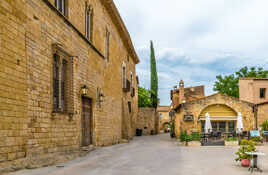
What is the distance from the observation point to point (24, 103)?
24.1 ft

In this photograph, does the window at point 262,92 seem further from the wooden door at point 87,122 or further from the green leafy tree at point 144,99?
the wooden door at point 87,122

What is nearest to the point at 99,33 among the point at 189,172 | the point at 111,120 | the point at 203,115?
the point at 111,120

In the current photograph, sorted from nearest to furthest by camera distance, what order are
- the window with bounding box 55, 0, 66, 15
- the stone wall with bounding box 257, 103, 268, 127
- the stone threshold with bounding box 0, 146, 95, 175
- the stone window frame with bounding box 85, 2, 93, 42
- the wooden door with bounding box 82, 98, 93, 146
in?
1. the stone threshold with bounding box 0, 146, 95, 175
2. the window with bounding box 55, 0, 66, 15
3. the wooden door with bounding box 82, 98, 93, 146
4. the stone window frame with bounding box 85, 2, 93, 42
5. the stone wall with bounding box 257, 103, 268, 127

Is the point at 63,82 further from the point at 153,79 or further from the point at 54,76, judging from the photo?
the point at 153,79

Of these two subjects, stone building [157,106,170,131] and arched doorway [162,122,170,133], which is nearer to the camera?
stone building [157,106,170,131]

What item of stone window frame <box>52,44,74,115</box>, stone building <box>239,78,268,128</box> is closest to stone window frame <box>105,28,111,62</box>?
stone window frame <box>52,44,74,115</box>

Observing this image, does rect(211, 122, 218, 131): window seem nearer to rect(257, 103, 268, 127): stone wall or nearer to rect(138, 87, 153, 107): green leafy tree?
rect(257, 103, 268, 127): stone wall

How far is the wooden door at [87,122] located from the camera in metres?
12.6

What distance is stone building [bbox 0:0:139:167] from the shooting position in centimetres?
677

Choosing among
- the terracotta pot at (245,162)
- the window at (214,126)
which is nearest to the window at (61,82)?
the terracotta pot at (245,162)

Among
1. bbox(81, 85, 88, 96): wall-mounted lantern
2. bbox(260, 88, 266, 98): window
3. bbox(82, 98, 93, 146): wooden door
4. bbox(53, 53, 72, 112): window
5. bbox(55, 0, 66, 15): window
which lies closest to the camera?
bbox(53, 53, 72, 112): window

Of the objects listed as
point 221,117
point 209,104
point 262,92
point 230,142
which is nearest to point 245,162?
point 230,142

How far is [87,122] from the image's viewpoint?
1320cm

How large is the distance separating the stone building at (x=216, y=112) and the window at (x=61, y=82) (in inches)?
523
